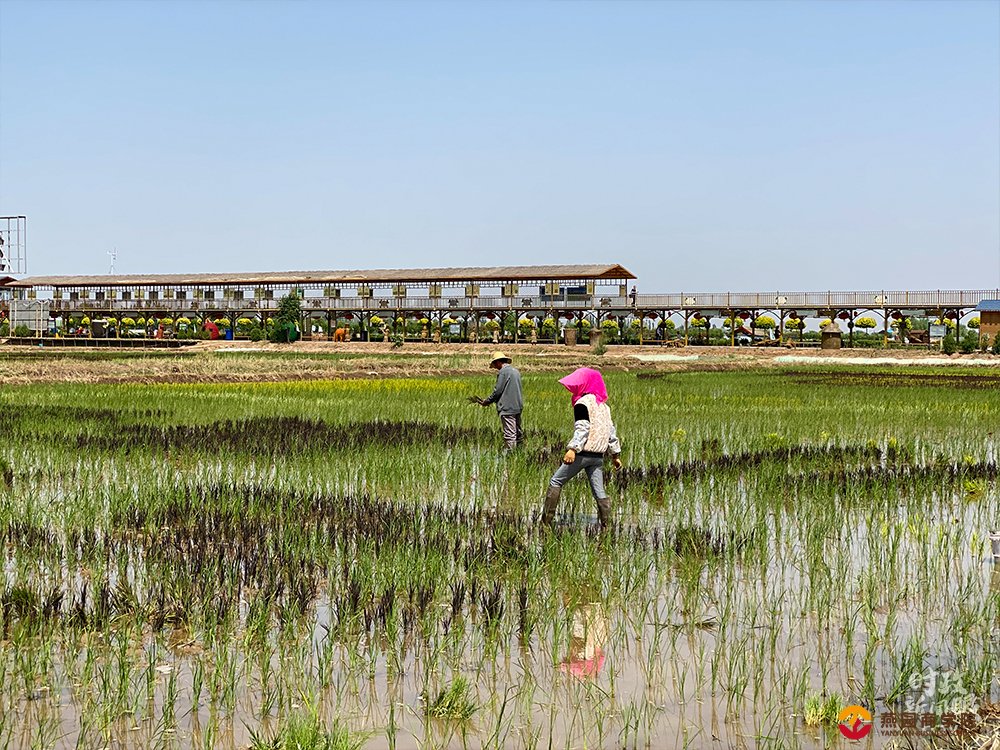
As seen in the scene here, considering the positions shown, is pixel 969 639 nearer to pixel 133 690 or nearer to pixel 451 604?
pixel 451 604

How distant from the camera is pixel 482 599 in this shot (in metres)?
5.42

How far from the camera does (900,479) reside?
393 inches

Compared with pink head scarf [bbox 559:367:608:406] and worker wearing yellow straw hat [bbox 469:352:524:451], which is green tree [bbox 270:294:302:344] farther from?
pink head scarf [bbox 559:367:608:406]

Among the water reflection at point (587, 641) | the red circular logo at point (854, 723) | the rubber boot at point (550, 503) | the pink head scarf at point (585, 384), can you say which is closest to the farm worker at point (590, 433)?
the pink head scarf at point (585, 384)

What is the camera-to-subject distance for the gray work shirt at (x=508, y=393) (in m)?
11.1

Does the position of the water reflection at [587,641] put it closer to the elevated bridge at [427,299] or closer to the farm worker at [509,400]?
the farm worker at [509,400]

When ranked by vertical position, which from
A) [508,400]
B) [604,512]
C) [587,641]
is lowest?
[587,641]

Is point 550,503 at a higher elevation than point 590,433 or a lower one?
lower

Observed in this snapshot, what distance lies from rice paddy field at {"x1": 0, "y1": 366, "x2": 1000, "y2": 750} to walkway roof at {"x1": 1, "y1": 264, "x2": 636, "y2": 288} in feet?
170

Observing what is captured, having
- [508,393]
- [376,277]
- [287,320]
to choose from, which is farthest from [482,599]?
[376,277]

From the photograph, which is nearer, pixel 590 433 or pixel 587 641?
pixel 587 641

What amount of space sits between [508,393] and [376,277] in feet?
188

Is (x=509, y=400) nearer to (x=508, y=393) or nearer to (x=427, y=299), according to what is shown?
(x=508, y=393)

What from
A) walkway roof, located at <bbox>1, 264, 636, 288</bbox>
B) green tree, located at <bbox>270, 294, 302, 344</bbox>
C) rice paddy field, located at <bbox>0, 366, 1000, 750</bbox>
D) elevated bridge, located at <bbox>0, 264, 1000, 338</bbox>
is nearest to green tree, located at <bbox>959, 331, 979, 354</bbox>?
elevated bridge, located at <bbox>0, 264, 1000, 338</bbox>
